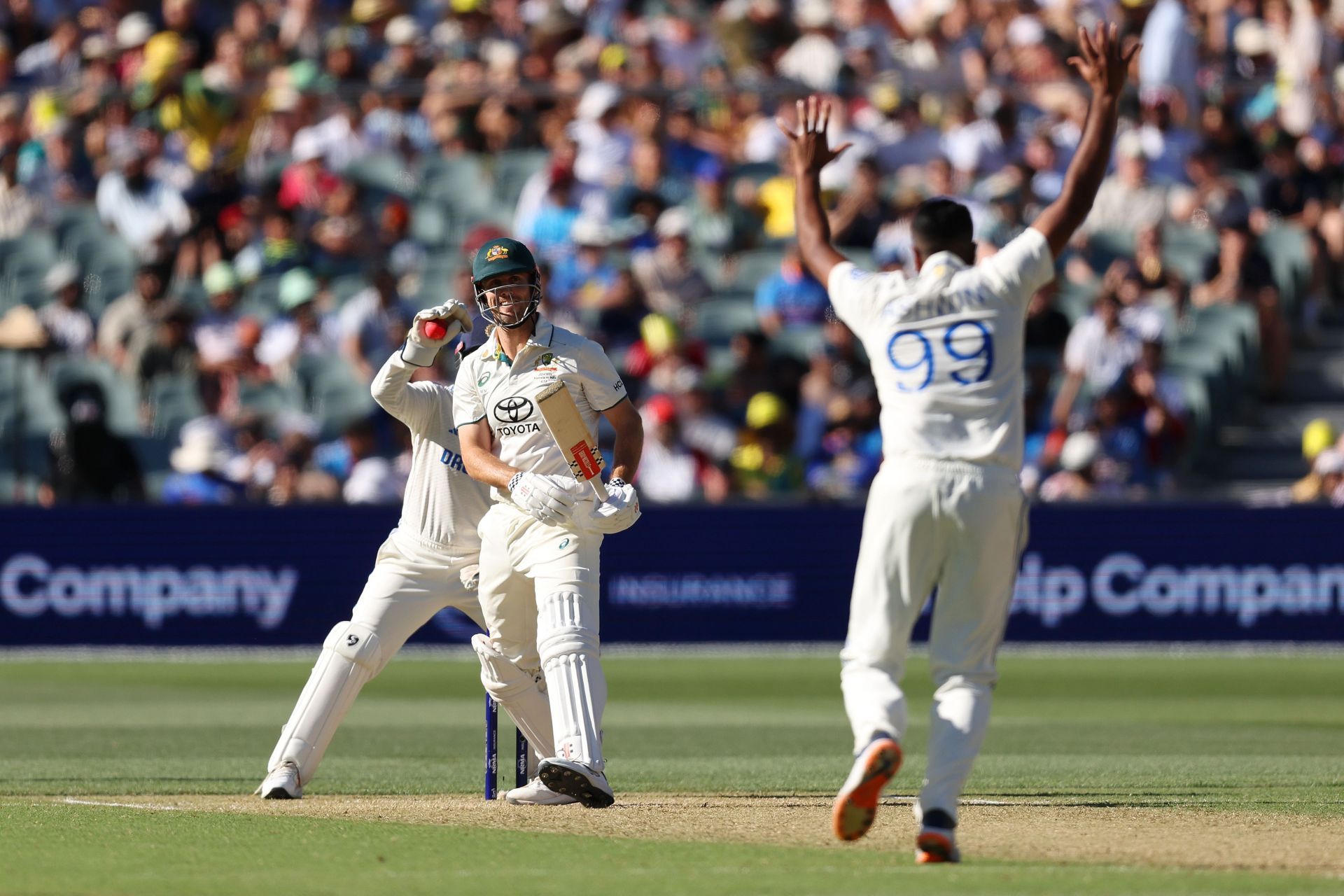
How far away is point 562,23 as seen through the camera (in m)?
23.2

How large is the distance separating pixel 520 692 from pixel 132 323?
12.9 meters

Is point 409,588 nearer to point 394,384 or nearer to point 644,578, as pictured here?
point 394,384

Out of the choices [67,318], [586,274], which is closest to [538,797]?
[586,274]

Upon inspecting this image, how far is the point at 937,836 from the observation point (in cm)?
686

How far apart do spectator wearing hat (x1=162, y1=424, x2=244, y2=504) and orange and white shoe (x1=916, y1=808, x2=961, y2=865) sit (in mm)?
12721

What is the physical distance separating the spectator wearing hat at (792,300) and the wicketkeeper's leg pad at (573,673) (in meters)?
11.9

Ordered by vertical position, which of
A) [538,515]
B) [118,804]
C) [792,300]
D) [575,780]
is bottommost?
[118,804]

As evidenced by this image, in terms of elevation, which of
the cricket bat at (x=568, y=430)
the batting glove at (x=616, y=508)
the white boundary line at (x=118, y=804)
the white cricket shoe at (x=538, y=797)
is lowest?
the white boundary line at (x=118, y=804)

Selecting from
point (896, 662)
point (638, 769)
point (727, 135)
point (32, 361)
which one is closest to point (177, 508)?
point (32, 361)

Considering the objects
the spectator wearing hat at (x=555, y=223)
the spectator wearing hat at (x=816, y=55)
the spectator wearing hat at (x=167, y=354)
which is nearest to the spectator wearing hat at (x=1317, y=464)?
the spectator wearing hat at (x=816, y=55)

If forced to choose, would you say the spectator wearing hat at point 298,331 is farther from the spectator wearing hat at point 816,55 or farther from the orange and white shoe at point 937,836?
the orange and white shoe at point 937,836

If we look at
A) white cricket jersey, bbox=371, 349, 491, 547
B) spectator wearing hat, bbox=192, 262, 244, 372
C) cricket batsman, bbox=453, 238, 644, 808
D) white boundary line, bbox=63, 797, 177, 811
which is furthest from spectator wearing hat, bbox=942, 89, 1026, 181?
white boundary line, bbox=63, 797, 177, 811

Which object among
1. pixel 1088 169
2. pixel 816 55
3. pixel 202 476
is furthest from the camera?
pixel 816 55

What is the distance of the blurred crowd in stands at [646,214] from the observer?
63.0ft
